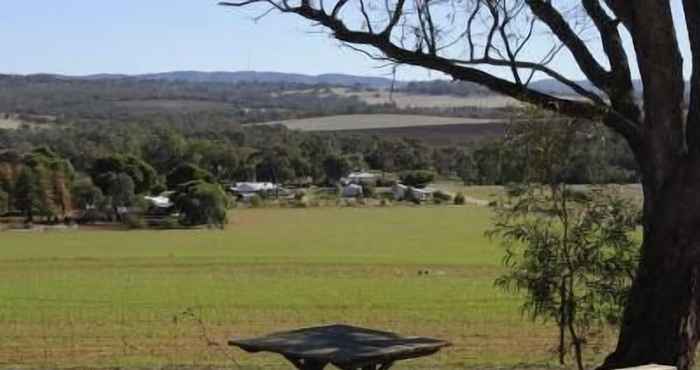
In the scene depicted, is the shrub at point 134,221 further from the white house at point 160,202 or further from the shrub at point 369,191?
the shrub at point 369,191

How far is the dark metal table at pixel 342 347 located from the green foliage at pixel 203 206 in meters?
71.4

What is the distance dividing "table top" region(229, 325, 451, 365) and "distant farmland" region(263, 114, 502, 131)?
405 feet

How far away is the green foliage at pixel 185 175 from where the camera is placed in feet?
317

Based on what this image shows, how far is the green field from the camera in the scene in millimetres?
18141

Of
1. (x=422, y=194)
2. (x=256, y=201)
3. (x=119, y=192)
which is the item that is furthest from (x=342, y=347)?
(x=422, y=194)

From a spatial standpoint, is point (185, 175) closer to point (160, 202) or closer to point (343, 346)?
point (160, 202)

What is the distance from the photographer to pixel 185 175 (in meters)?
98.6

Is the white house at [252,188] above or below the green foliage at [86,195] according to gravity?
below

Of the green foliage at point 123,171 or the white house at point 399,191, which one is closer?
A: the green foliage at point 123,171

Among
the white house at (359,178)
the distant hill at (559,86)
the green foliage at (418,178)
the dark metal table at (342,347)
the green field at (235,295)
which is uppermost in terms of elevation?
the distant hill at (559,86)

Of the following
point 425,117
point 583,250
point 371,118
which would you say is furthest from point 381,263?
point 371,118

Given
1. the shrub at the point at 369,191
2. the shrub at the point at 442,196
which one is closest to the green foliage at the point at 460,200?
the shrub at the point at 442,196

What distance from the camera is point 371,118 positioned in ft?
580

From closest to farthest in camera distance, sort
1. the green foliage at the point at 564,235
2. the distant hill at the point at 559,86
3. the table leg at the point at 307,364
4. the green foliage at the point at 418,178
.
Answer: the table leg at the point at 307,364 < the distant hill at the point at 559,86 < the green foliage at the point at 564,235 < the green foliage at the point at 418,178
